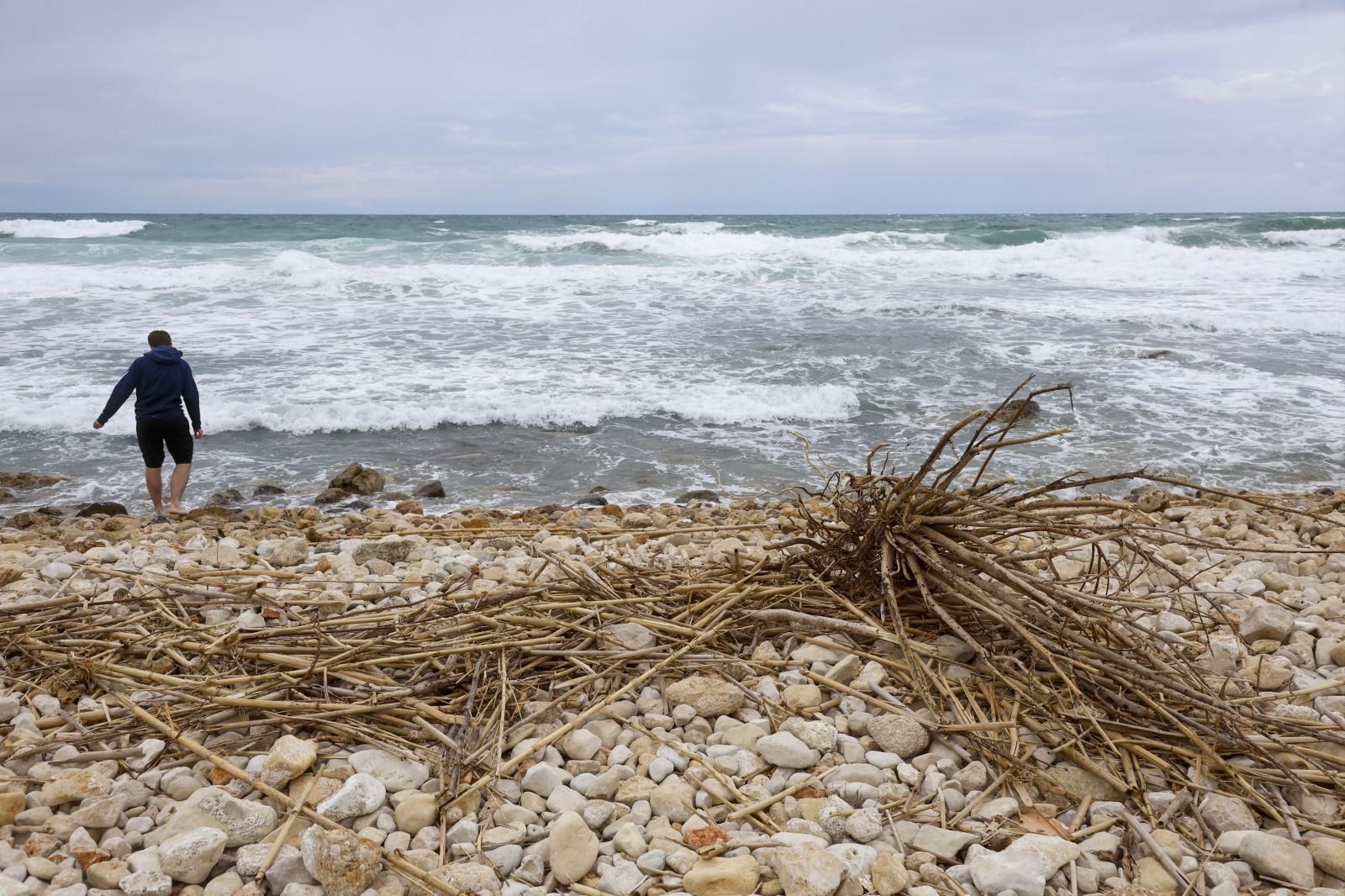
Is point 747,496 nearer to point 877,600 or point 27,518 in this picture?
point 877,600

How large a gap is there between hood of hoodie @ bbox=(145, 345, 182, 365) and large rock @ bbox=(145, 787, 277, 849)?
6051 millimetres

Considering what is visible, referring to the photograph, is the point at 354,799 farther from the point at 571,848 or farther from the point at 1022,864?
the point at 1022,864

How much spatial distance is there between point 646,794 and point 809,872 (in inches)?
17.3

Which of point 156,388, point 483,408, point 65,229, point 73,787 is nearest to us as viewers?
point 73,787

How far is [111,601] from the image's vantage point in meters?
2.61

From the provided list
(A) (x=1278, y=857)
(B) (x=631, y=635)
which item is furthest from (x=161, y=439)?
(A) (x=1278, y=857)

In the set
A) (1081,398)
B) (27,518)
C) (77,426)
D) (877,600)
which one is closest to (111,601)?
(877,600)

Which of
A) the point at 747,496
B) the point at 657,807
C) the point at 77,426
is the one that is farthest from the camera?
the point at 77,426

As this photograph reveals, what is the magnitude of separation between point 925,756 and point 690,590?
2.82 ft

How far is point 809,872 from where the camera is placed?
1.62 meters

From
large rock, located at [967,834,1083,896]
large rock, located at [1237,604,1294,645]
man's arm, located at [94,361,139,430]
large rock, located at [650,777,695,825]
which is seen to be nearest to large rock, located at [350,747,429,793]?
large rock, located at [650,777,695,825]

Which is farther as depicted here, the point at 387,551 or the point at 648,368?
the point at 648,368

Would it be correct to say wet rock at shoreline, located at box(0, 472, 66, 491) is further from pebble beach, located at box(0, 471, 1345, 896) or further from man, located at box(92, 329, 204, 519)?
pebble beach, located at box(0, 471, 1345, 896)

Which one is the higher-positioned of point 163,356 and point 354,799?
point 163,356
